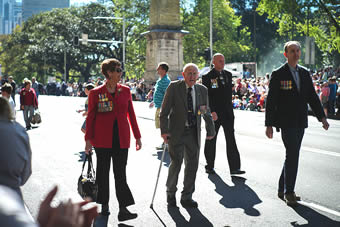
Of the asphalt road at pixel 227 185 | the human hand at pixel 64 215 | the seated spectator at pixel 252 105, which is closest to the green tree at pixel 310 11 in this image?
the seated spectator at pixel 252 105

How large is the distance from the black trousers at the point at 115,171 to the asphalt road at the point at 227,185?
0.24m

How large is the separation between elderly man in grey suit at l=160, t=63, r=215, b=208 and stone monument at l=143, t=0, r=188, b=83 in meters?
29.9

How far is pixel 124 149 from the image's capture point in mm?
5289

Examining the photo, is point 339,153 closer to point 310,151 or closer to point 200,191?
point 310,151

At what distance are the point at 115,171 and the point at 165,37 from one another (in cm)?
3176

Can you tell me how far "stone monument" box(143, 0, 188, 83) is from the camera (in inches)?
1394

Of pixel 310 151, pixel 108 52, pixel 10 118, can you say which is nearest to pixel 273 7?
pixel 310 151

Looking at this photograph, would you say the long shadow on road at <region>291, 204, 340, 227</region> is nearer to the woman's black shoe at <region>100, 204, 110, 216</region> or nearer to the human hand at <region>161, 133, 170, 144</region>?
the human hand at <region>161, 133, 170, 144</region>

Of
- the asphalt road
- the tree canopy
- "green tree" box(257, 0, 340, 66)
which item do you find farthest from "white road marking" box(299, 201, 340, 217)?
the tree canopy

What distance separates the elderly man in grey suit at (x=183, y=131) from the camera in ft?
19.4

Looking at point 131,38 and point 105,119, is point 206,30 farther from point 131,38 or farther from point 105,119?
point 105,119

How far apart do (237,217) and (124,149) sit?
1.42 metres

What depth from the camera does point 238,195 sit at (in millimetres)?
6406

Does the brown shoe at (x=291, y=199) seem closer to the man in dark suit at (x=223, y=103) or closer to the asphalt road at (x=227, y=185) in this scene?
the asphalt road at (x=227, y=185)
